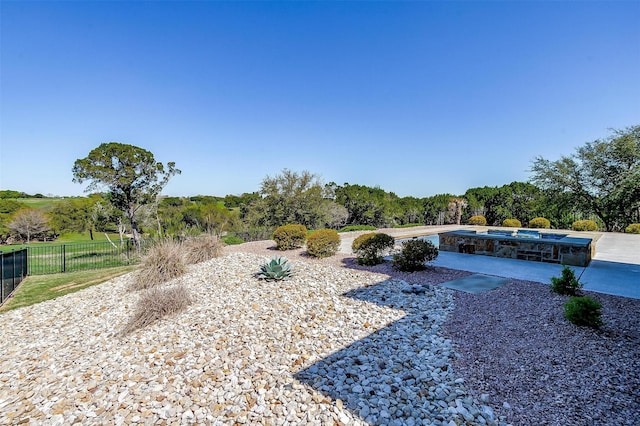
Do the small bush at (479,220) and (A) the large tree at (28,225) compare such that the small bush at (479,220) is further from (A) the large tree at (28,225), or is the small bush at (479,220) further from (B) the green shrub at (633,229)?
(A) the large tree at (28,225)

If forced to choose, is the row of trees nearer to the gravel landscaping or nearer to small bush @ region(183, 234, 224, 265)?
small bush @ region(183, 234, 224, 265)

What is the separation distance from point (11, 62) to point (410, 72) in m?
13.0

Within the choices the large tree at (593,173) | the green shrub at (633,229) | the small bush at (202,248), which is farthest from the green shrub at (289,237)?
the green shrub at (633,229)

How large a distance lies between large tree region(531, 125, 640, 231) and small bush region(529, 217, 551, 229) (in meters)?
1.78

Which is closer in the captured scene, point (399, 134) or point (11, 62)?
point (11, 62)

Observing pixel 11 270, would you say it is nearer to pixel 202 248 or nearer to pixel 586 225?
pixel 202 248

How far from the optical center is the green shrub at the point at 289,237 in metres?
10.7

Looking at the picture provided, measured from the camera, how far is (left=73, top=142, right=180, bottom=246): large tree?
1154 cm

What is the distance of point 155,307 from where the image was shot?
480 cm

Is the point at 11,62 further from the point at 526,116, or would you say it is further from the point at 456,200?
the point at 456,200

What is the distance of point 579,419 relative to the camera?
7.54 ft

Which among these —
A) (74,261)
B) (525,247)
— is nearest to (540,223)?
(525,247)

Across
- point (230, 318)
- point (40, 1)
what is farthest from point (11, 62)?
point (230, 318)

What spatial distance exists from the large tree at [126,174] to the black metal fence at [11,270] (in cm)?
379
